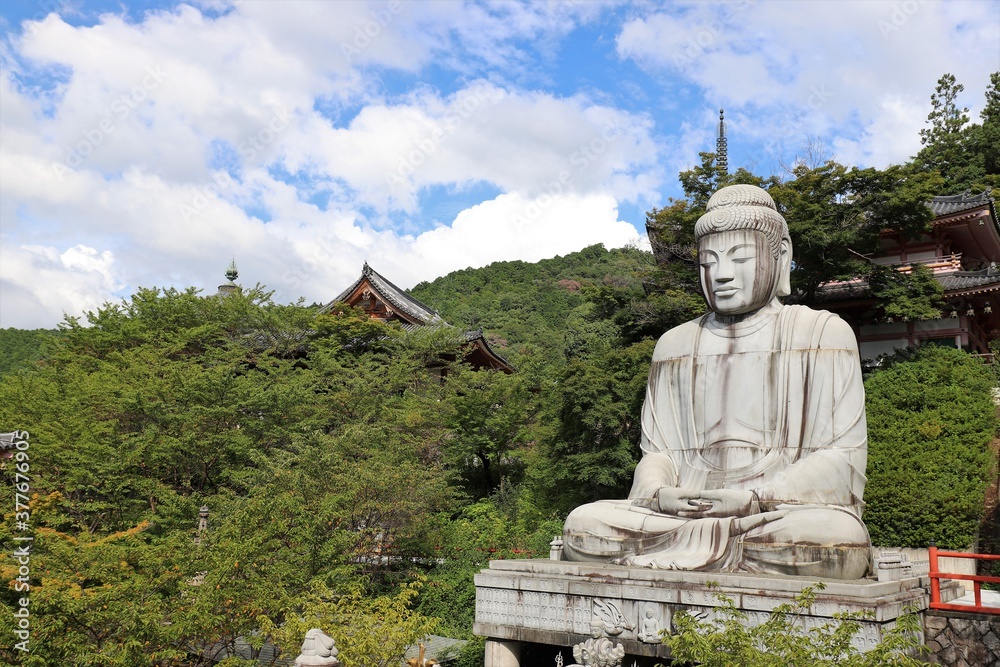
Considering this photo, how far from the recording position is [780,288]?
8.21 m

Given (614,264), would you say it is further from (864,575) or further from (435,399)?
(864,575)

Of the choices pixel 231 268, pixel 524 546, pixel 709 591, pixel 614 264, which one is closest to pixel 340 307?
pixel 524 546

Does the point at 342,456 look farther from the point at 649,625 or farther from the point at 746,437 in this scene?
the point at 649,625

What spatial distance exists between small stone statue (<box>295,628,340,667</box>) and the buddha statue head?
5.16 metres

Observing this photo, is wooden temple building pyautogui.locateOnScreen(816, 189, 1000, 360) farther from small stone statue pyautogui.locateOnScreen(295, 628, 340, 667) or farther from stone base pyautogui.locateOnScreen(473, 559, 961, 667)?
small stone statue pyautogui.locateOnScreen(295, 628, 340, 667)

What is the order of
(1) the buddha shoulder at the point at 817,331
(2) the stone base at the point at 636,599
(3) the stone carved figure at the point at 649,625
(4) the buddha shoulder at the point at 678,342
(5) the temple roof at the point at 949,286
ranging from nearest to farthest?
(2) the stone base at the point at 636,599
(3) the stone carved figure at the point at 649,625
(1) the buddha shoulder at the point at 817,331
(4) the buddha shoulder at the point at 678,342
(5) the temple roof at the point at 949,286

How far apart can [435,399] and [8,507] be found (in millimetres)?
9043

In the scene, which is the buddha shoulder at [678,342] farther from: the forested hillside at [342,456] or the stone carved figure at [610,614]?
the forested hillside at [342,456]

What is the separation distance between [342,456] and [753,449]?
7245 millimetres

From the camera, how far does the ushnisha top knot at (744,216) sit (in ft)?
26.2

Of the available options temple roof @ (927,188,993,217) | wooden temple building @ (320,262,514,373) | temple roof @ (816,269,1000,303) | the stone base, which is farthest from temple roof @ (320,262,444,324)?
the stone base

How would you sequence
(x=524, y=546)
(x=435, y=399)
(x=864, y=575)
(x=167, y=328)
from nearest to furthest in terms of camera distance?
(x=864, y=575), (x=524, y=546), (x=435, y=399), (x=167, y=328)

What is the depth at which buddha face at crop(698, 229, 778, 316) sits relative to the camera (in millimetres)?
7984

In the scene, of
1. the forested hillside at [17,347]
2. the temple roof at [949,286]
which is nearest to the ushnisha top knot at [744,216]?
the temple roof at [949,286]
